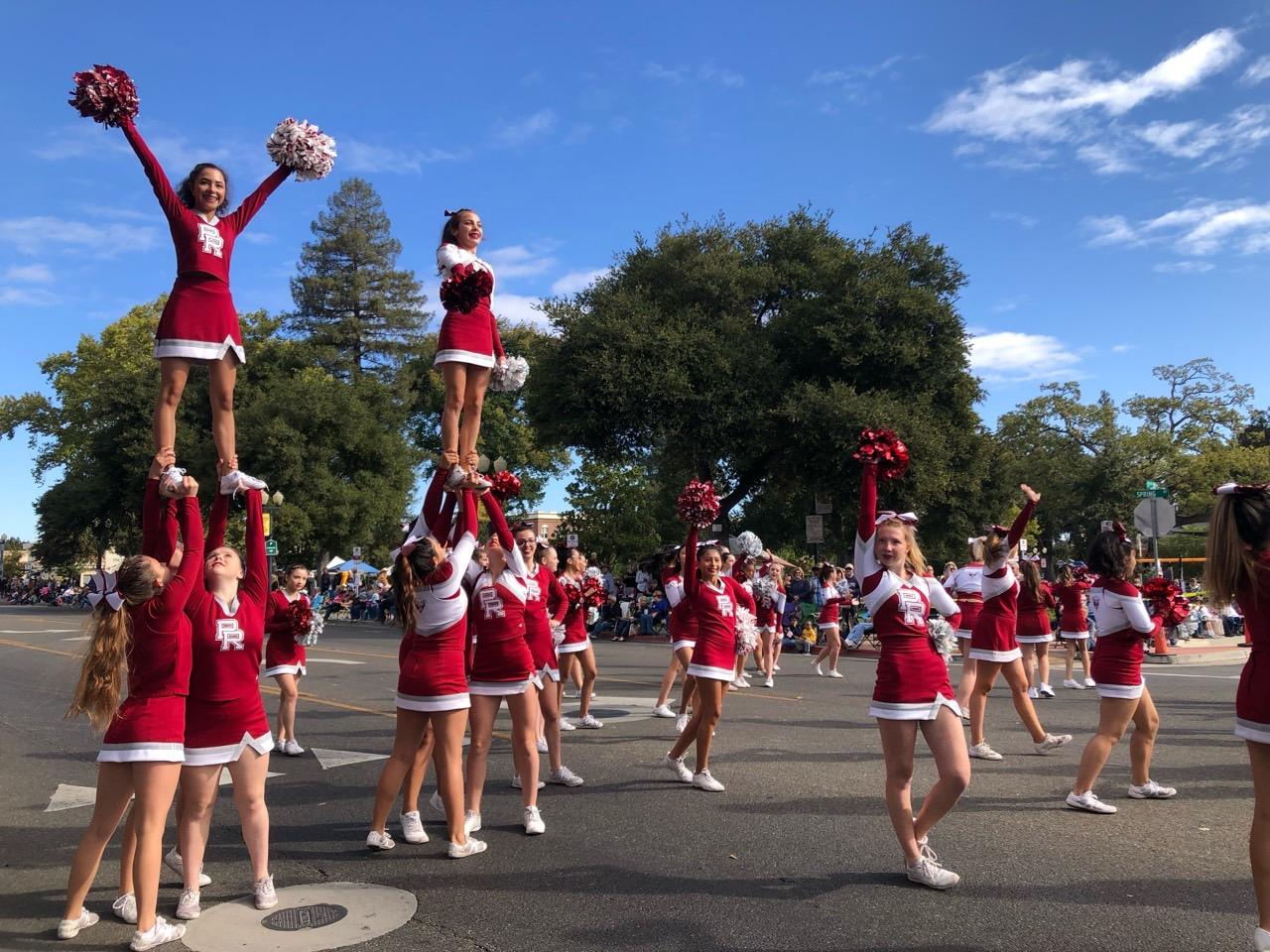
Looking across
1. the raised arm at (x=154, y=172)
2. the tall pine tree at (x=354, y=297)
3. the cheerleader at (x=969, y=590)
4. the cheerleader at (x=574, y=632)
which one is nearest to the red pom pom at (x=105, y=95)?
the raised arm at (x=154, y=172)

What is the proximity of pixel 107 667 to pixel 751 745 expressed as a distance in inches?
236

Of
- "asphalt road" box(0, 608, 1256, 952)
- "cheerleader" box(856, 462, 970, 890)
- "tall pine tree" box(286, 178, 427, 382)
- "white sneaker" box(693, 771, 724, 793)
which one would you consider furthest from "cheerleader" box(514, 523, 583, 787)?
"tall pine tree" box(286, 178, 427, 382)

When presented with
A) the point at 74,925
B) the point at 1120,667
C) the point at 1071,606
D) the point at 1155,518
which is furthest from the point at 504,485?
the point at 1155,518

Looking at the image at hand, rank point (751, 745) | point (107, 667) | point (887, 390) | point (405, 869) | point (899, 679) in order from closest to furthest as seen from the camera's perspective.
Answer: point (107, 667) → point (899, 679) → point (405, 869) → point (751, 745) → point (887, 390)

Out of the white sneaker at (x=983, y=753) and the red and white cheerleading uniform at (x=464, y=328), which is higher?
the red and white cheerleading uniform at (x=464, y=328)

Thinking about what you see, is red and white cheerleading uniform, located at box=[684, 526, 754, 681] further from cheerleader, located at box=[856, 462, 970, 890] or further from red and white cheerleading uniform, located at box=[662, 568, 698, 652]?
cheerleader, located at box=[856, 462, 970, 890]

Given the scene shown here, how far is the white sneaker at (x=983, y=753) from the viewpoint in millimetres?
8258

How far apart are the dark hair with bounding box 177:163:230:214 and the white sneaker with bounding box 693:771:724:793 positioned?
4.98 metres

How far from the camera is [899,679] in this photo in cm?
503

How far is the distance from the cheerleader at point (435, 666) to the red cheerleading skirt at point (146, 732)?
49.4 inches

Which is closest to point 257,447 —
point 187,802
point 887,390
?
point 887,390

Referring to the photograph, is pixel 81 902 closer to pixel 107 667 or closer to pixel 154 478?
pixel 107 667

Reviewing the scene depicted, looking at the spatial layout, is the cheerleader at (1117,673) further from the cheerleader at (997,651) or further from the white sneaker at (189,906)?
the white sneaker at (189,906)

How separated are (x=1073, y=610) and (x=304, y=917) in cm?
1001
